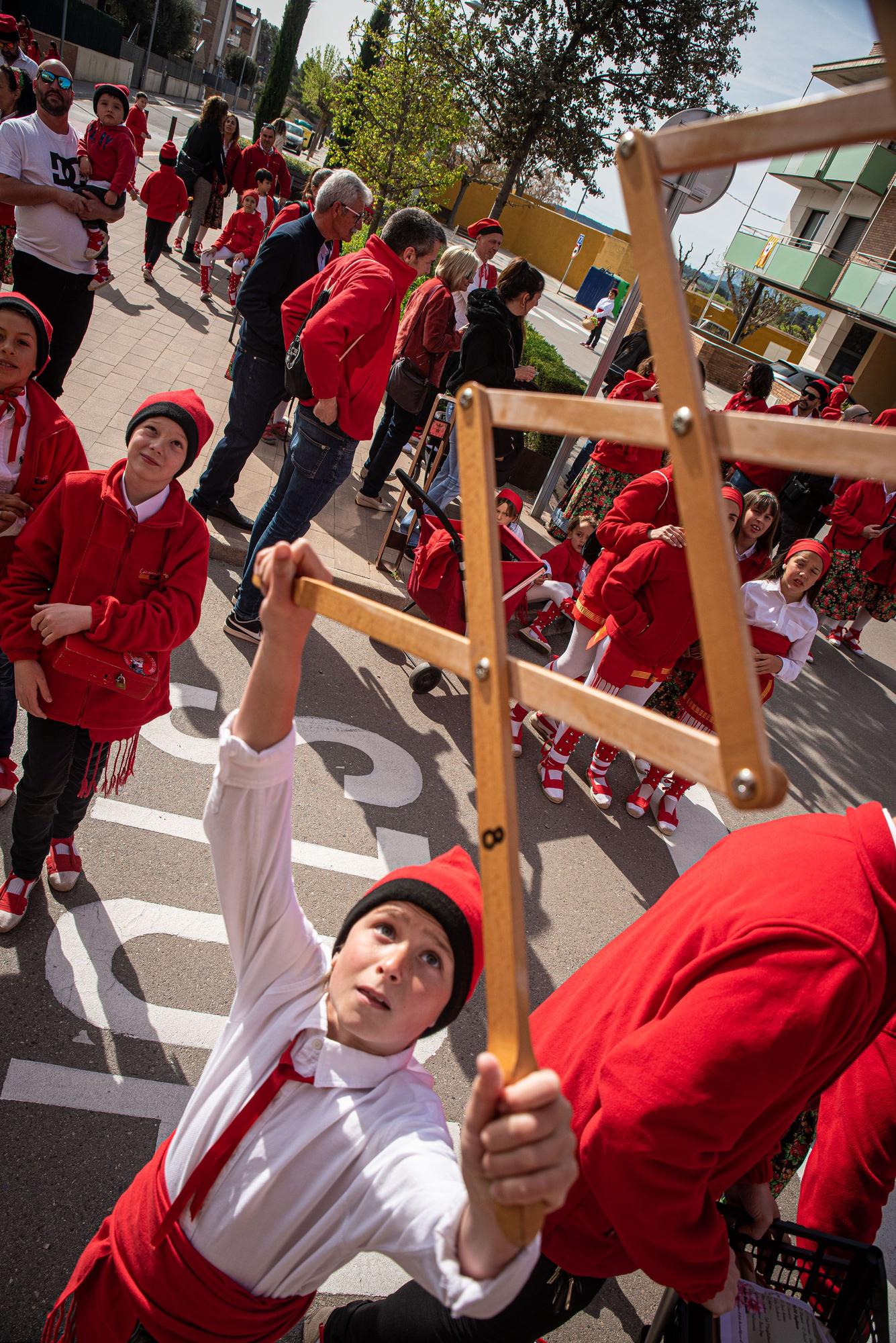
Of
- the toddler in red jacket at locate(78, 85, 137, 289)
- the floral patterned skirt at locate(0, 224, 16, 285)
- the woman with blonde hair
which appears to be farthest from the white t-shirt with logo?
the woman with blonde hair

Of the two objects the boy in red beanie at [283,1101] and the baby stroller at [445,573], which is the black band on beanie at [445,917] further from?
the baby stroller at [445,573]

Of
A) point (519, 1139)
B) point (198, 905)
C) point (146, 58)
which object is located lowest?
point (198, 905)

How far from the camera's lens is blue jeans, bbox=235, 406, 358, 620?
14.8 feet

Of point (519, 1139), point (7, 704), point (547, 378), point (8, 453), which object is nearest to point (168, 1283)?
point (519, 1139)

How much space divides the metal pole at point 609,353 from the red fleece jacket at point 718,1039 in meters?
5.19

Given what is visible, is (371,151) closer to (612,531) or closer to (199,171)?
(199,171)

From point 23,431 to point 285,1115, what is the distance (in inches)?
102

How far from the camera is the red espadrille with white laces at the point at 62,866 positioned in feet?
10.2

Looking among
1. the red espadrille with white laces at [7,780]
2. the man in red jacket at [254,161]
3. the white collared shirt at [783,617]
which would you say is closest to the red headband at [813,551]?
the white collared shirt at [783,617]

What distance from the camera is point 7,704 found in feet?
10.5

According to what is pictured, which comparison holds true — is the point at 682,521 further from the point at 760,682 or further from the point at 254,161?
the point at 254,161

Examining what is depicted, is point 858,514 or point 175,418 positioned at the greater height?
point 858,514

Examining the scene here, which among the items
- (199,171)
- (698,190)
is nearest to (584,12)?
(199,171)

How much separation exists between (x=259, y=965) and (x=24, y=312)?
259cm
